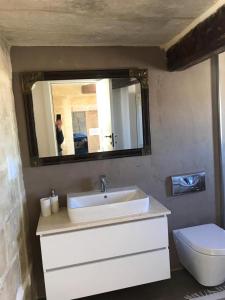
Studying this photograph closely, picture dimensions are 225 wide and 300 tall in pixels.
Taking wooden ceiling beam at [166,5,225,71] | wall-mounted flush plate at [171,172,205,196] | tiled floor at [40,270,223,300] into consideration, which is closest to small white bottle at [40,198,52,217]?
tiled floor at [40,270,223,300]

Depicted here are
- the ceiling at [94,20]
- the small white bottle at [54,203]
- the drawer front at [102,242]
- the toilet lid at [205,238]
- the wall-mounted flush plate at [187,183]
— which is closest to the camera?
the ceiling at [94,20]

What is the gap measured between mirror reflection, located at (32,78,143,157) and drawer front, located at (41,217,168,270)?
673mm

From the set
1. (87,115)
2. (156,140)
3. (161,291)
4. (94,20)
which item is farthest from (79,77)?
(161,291)

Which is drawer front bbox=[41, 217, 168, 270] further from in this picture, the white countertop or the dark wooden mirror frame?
the dark wooden mirror frame

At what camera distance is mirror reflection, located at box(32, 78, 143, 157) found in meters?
2.02

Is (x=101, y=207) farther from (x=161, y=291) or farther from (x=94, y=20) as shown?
(x=94, y=20)

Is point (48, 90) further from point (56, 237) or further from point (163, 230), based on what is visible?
point (163, 230)

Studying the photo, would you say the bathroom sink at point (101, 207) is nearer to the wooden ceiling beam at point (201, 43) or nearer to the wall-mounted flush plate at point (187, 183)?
the wall-mounted flush plate at point (187, 183)

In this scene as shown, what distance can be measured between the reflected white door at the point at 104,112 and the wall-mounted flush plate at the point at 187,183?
2.22 ft

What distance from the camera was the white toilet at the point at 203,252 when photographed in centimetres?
190

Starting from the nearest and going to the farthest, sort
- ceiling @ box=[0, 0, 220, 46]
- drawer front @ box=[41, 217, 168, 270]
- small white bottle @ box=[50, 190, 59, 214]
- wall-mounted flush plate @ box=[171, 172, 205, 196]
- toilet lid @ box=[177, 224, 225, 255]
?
ceiling @ box=[0, 0, 220, 46]
drawer front @ box=[41, 217, 168, 270]
toilet lid @ box=[177, 224, 225, 255]
small white bottle @ box=[50, 190, 59, 214]
wall-mounted flush plate @ box=[171, 172, 205, 196]

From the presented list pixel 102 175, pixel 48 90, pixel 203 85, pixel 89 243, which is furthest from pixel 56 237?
pixel 203 85

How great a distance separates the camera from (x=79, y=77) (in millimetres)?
2047

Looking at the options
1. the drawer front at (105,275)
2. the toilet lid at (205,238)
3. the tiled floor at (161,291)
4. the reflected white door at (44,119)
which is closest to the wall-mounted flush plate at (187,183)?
the toilet lid at (205,238)
